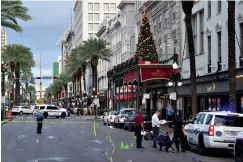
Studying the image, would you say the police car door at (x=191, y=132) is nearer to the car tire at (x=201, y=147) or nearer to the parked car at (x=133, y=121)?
the car tire at (x=201, y=147)

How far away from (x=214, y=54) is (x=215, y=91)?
10.8 ft

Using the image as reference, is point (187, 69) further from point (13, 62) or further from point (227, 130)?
point (13, 62)

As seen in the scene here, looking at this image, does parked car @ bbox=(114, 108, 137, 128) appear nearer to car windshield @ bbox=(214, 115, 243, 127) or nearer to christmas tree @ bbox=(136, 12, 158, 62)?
christmas tree @ bbox=(136, 12, 158, 62)

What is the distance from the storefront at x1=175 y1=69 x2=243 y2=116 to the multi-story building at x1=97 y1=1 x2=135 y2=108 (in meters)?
27.7

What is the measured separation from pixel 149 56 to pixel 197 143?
3284cm

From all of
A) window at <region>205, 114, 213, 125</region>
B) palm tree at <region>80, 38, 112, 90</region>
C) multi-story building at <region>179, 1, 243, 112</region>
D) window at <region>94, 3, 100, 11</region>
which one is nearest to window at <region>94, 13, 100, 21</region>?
window at <region>94, 3, 100, 11</region>

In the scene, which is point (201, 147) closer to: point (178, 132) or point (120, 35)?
point (178, 132)

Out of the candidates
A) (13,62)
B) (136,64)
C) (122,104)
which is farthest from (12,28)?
(13,62)

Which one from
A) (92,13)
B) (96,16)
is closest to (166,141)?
(92,13)

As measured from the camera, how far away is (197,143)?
20297 mm

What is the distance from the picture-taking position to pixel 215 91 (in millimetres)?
35625

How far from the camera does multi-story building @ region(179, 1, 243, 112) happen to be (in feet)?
108

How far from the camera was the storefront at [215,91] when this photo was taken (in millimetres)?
33031

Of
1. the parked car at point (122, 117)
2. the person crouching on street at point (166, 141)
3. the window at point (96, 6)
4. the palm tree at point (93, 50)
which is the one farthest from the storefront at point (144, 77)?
the window at point (96, 6)
